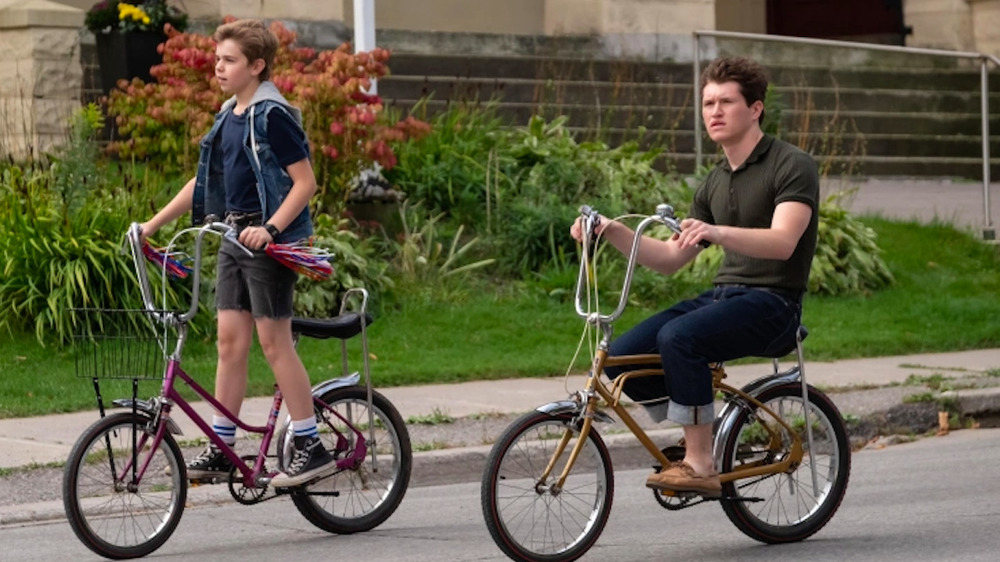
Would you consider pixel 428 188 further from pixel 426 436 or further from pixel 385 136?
pixel 426 436

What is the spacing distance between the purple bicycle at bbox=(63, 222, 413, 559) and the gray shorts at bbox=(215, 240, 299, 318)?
0.54 feet

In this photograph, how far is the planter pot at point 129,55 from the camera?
16312 millimetres

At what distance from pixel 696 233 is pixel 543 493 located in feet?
3.49

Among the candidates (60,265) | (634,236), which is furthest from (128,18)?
(634,236)

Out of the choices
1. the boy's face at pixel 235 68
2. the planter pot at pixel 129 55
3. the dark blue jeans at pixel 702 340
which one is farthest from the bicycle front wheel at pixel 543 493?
the planter pot at pixel 129 55

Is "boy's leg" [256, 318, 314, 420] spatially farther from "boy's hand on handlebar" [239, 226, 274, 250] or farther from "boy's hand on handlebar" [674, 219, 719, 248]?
"boy's hand on handlebar" [674, 219, 719, 248]

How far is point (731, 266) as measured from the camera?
690 cm

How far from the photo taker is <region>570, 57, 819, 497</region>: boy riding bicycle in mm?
6473

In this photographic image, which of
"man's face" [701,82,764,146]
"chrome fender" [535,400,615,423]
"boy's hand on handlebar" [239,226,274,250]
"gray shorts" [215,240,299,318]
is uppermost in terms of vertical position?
"man's face" [701,82,764,146]

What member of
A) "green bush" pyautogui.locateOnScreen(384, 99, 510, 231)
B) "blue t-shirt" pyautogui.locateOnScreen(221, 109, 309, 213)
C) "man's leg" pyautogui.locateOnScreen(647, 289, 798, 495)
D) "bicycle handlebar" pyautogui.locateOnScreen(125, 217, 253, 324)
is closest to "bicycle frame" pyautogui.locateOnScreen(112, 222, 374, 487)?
"bicycle handlebar" pyautogui.locateOnScreen(125, 217, 253, 324)

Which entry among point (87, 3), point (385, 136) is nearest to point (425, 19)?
point (87, 3)

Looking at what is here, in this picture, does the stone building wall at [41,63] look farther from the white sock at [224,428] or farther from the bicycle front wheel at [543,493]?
the bicycle front wheel at [543,493]

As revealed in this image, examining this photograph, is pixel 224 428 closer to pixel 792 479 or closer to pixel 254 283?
pixel 254 283

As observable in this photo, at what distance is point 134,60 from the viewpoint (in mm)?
16344
